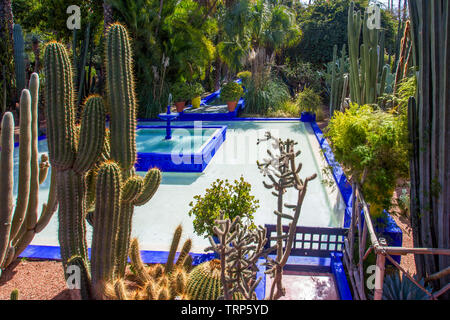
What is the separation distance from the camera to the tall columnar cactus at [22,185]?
2900 millimetres

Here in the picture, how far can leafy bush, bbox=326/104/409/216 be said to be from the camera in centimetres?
254

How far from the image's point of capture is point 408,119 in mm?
2631

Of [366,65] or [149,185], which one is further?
[366,65]

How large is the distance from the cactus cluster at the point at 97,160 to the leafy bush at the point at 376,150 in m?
1.61

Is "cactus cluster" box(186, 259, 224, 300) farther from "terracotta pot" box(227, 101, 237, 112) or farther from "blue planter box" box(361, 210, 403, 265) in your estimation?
"terracotta pot" box(227, 101, 237, 112)

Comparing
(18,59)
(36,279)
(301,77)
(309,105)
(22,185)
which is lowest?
(36,279)

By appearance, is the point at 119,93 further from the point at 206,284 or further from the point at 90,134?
the point at 206,284

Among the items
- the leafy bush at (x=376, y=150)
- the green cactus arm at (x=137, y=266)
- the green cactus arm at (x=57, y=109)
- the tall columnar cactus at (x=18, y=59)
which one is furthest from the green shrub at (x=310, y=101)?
the green cactus arm at (x=57, y=109)

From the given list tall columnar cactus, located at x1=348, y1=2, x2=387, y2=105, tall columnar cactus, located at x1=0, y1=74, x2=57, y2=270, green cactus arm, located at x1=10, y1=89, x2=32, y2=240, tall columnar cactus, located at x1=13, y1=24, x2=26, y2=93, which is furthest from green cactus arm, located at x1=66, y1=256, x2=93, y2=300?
tall columnar cactus, located at x1=13, y1=24, x2=26, y2=93

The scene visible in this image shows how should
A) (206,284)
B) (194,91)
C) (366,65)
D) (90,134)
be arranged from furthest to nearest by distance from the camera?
1. (194,91)
2. (366,65)
3. (90,134)
4. (206,284)

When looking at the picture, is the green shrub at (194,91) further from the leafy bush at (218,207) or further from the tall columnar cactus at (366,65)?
the leafy bush at (218,207)

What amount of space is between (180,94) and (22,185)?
10.8m

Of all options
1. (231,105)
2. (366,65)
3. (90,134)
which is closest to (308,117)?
(231,105)

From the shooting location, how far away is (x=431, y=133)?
2.53 metres
